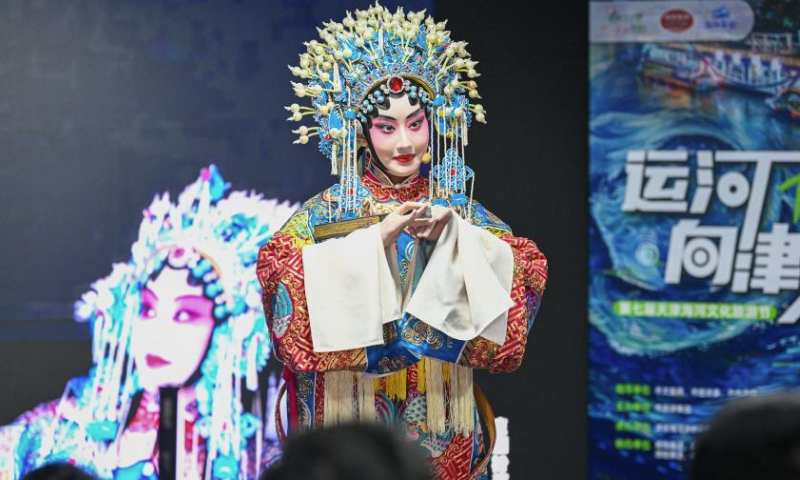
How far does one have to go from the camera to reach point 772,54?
14.0ft

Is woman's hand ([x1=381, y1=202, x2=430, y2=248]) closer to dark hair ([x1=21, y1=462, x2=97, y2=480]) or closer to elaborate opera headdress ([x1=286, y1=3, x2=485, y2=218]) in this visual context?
elaborate opera headdress ([x1=286, y1=3, x2=485, y2=218])

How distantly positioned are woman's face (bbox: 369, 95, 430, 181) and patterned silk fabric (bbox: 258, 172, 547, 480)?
7 cm

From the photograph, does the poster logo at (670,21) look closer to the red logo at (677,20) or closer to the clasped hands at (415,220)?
the red logo at (677,20)

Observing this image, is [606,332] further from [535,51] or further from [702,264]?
[535,51]

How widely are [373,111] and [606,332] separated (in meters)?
1.63

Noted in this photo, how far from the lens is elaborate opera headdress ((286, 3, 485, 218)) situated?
309 centimetres

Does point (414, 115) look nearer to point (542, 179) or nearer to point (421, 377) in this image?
point (421, 377)

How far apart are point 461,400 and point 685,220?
5.24 ft

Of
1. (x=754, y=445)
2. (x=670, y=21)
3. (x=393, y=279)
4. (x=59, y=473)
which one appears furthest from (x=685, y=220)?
(x=59, y=473)

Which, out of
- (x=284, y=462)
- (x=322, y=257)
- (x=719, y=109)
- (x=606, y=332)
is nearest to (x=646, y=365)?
(x=606, y=332)

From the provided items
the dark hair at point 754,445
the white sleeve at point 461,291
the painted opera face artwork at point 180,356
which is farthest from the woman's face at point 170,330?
the dark hair at point 754,445

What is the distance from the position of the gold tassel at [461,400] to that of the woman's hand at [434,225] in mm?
346

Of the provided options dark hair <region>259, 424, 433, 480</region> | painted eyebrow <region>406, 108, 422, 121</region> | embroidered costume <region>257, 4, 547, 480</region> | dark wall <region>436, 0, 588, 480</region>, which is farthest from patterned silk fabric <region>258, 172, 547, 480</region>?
dark hair <region>259, 424, 433, 480</region>

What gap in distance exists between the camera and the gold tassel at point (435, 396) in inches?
118
